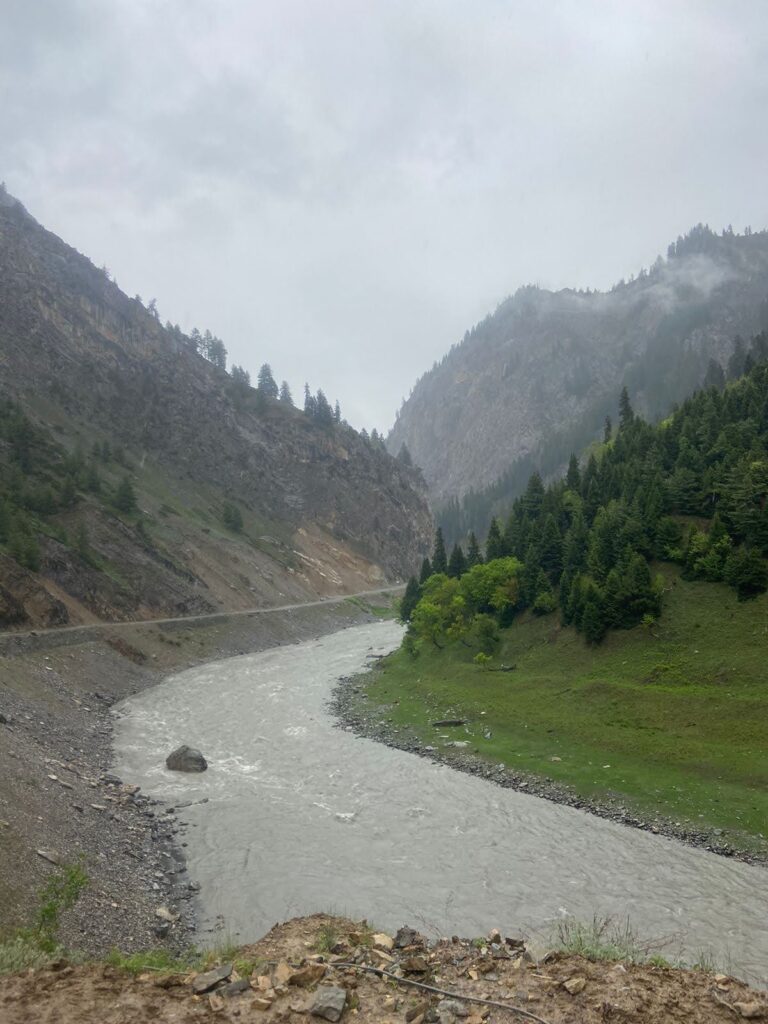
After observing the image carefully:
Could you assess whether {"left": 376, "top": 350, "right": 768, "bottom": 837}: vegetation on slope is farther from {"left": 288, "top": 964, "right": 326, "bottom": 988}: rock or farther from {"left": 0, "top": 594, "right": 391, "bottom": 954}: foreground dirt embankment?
{"left": 288, "top": 964, "right": 326, "bottom": 988}: rock

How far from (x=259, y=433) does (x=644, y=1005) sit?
18711 cm

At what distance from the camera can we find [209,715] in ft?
168

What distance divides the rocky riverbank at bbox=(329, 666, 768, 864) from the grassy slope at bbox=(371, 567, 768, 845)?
0.69m

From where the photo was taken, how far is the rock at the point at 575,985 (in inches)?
499

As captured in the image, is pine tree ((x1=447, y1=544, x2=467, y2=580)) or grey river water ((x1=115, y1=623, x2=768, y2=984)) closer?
grey river water ((x1=115, y1=623, x2=768, y2=984))

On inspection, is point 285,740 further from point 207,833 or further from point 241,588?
point 241,588

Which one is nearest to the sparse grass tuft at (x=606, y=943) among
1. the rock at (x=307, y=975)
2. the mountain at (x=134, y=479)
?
the rock at (x=307, y=975)

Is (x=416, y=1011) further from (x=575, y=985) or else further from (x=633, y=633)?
(x=633, y=633)

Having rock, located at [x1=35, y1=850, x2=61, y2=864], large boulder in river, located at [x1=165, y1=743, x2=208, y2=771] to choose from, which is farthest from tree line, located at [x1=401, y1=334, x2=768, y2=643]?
rock, located at [x1=35, y1=850, x2=61, y2=864]

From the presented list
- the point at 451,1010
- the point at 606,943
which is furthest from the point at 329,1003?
the point at 606,943

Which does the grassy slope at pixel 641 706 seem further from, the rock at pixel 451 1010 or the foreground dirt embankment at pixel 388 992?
the rock at pixel 451 1010

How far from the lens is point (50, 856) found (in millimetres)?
21625

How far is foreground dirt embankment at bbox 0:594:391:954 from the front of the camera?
19.1 meters

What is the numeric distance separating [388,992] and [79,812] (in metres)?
19.5
